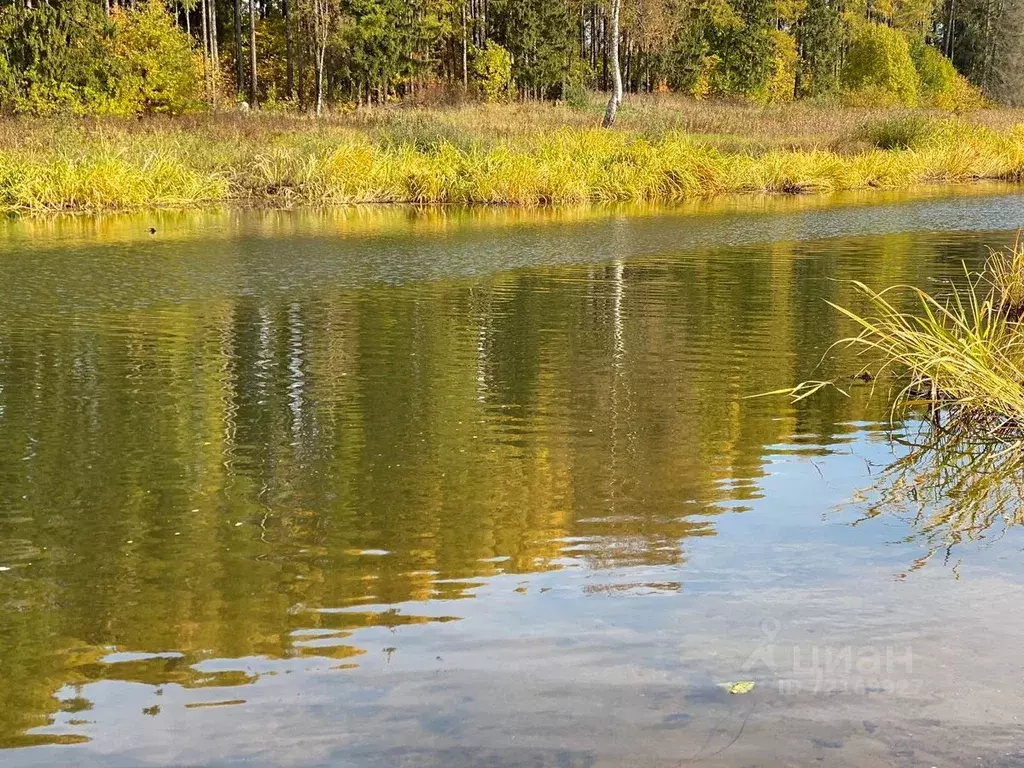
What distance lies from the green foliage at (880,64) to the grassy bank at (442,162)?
94.4 feet

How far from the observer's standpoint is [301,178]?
2020 cm

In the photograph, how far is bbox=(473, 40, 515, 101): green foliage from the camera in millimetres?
47188

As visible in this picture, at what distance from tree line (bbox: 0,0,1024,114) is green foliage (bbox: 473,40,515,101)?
0.07 meters

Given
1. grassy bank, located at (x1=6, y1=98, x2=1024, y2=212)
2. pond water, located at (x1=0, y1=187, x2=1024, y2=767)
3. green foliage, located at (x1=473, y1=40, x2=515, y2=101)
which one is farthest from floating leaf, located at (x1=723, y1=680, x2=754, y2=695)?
green foliage, located at (x1=473, y1=40, x2=515, y2=101)

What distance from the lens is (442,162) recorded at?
2120 cm

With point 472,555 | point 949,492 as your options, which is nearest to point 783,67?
point 949,492

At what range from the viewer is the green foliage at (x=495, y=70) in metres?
47.2

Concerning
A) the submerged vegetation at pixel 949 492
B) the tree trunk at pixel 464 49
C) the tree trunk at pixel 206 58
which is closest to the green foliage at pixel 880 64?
the tree trunk at pixel 464 49

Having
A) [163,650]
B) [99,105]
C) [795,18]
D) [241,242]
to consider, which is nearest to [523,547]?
[163,650]

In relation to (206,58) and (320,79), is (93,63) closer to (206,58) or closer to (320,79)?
(320,79)

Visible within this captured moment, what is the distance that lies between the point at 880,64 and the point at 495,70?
2025 cm

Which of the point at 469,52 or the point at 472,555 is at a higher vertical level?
the point at 469,52

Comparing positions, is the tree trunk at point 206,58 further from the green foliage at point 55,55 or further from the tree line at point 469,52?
the green foliage at point 55,55

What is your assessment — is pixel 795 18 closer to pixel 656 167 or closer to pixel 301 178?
pixel 656 167
